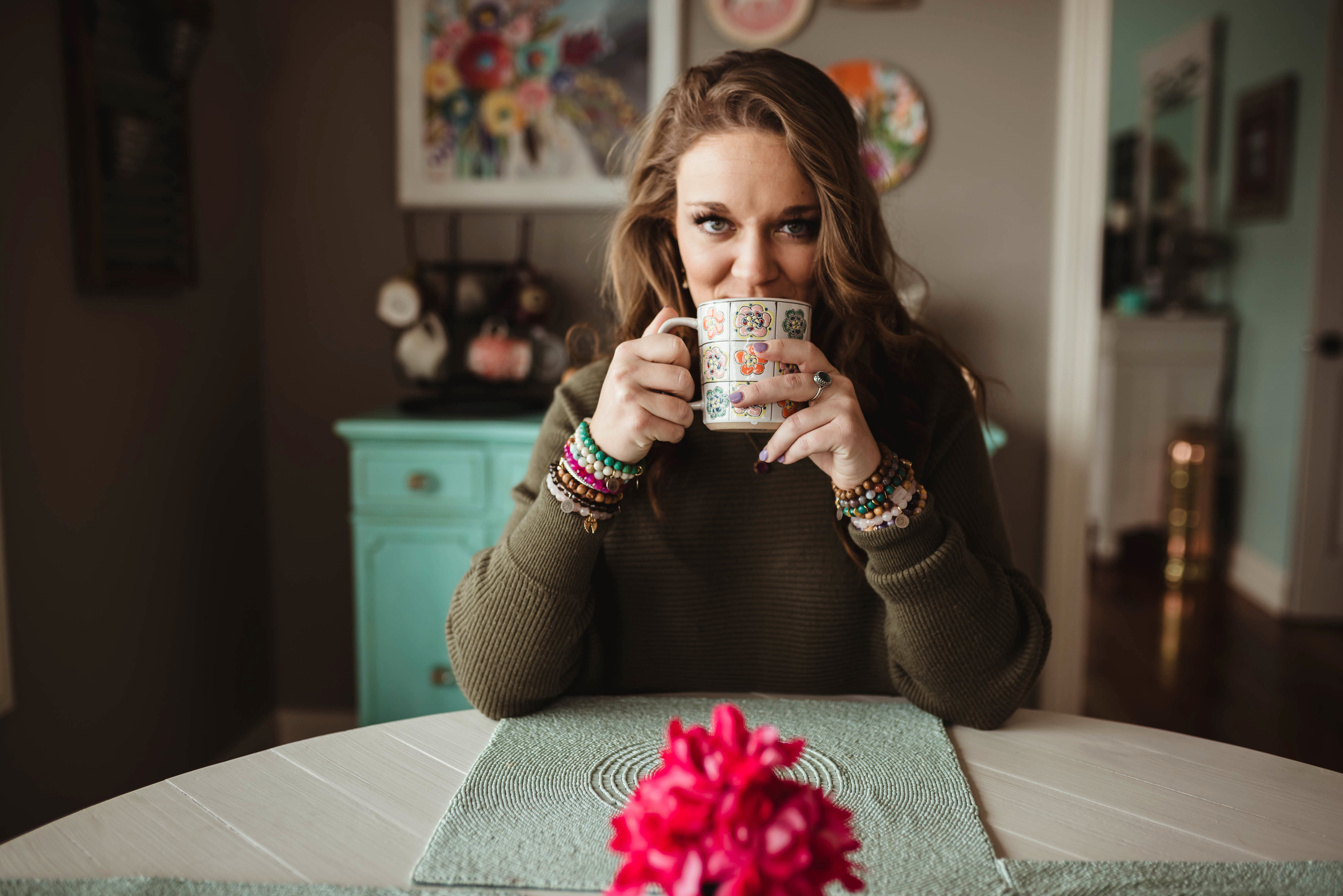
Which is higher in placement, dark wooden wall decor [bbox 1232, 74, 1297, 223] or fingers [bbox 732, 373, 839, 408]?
dark wooden wall decor [bbox 1232, 74, 1297, 223]

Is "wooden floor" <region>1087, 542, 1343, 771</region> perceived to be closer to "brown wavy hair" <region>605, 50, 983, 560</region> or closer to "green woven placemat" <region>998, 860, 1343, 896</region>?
"brown wavy hair" <region>605, 50, 983, 560</region>

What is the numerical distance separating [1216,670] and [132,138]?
10.6 ft

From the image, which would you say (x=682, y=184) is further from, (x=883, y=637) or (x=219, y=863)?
(x=219, y=863)

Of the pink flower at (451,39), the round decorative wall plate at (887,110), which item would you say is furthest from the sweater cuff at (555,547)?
the pink flower at (451,39)

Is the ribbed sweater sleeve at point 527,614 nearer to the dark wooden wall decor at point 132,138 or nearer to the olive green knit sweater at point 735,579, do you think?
the olive green knit sweater at point 735,579

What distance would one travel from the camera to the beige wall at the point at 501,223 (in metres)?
2.40

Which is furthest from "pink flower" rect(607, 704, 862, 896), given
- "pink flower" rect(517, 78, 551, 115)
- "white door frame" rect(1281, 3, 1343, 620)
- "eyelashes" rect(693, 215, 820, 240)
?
"white door frame" rect(1281, 3, 1343, 620)

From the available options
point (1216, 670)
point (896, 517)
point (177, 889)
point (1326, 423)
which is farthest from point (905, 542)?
point (1326, 423)

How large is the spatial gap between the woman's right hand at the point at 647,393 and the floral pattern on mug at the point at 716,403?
4 cm

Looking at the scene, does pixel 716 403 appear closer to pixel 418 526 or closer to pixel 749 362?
pixel 749 362

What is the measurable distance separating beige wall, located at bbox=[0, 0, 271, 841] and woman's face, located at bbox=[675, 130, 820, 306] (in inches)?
50.0

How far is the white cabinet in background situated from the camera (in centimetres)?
427

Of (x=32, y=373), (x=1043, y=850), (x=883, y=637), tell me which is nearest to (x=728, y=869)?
(x=1043, y=850)

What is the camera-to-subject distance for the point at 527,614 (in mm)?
1022
